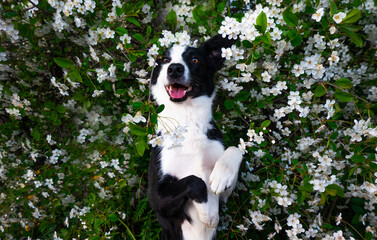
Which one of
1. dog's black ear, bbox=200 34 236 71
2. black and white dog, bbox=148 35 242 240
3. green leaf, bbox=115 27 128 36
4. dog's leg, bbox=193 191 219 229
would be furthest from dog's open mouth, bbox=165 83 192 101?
dog's leg, bbox=193 191 219 229

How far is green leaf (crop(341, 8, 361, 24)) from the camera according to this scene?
5.43 feet

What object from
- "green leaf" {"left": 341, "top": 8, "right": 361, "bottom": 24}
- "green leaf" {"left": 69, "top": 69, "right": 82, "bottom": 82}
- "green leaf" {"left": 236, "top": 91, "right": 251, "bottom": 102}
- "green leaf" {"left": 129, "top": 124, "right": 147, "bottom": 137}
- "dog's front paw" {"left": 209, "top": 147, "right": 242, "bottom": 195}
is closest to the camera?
"green leaf" {"left": 129, "top": 124, "right": 147, "bottom": 137}

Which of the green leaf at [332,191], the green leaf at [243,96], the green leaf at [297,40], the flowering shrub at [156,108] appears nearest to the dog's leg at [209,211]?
the flowering shrub at [156,108]

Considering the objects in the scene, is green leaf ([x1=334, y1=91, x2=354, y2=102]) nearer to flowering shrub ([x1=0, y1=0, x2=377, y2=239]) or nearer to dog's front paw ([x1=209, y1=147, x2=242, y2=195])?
flowering shrub ([x1=0, y1=0, x2=377, y2=239])

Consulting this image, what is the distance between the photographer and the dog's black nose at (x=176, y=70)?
212 centimetres

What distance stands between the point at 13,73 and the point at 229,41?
2.58 metres

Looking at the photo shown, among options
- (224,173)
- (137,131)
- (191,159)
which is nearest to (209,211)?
(224,173)

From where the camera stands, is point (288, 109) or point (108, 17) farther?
point (108, 17)

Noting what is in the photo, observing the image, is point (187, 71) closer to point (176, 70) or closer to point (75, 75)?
point (176, 70)

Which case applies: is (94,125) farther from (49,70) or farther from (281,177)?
(281,177)

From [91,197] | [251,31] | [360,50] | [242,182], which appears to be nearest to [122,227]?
[91,197]

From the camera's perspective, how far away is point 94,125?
335 centimetres

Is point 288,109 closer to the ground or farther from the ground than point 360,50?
closer to the ground

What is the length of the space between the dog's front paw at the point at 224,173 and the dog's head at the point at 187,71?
65 centimetres
